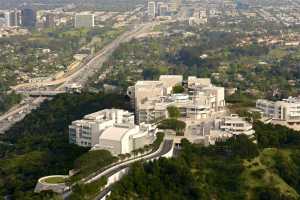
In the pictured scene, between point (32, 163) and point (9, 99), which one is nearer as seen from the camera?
point (32, 163)

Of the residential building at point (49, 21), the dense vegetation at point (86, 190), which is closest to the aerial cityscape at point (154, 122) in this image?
the dense vegetation at point (86, 190)

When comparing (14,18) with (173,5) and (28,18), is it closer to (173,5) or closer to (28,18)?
(28,18)

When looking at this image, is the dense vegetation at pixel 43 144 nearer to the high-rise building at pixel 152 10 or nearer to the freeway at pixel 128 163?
the freeway at pixel 128 163

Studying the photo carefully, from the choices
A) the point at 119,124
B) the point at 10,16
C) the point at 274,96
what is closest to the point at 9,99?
the point at 274,96

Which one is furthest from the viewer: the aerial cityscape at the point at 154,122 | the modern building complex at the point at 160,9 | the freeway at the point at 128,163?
the modern building complex at the point at 160,9

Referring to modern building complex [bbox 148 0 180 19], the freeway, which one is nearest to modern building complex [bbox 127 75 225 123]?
the freeway

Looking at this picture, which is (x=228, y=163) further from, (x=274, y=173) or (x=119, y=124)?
(x=119, y=124)
